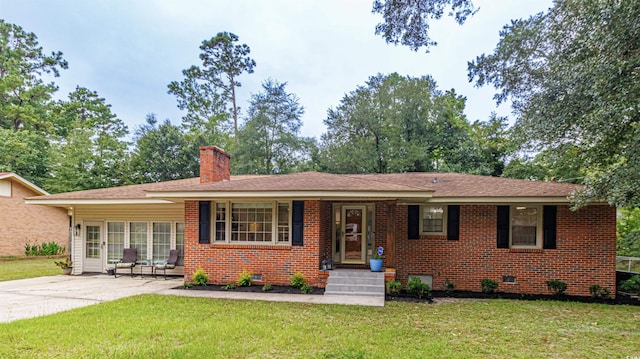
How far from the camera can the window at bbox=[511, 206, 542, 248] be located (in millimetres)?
9156

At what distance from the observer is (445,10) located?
24.6ft

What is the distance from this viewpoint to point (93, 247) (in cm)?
1177

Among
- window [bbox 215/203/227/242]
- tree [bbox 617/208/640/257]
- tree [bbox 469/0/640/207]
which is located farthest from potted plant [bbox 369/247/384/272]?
tree [bbox 617/208/640/257]

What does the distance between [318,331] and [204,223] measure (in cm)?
509

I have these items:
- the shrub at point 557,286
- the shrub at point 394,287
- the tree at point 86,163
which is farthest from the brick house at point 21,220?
the shrub at point 557,286

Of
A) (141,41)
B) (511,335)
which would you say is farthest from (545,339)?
(141,41)

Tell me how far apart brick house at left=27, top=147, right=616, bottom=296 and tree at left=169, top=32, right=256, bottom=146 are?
19612 mm

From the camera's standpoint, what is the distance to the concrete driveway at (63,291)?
677 cm

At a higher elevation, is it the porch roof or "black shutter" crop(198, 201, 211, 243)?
the porch roof

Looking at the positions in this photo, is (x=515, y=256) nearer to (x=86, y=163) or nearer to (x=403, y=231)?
(x=403, y=231)

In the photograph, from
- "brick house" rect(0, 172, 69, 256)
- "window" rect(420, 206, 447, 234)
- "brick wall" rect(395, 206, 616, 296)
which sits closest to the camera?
"brick wall" rect(395, 206, 616, 296)

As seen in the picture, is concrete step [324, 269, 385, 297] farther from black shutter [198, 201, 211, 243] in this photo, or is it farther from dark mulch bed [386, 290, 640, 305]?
black shutter [198, 201, 211, 243]

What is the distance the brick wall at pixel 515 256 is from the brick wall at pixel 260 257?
247cm

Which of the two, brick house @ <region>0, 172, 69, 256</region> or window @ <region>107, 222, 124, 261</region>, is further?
brick house @ <region>0, 172, 69, 256</region>
